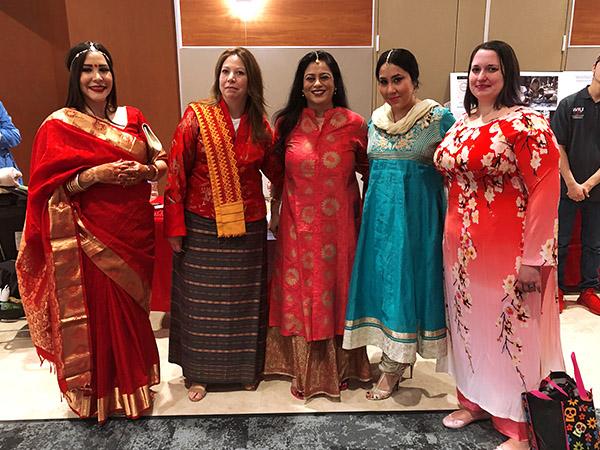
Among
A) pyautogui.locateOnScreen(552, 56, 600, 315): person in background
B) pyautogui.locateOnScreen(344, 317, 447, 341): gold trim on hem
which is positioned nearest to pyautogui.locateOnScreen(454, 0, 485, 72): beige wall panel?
pyautogui.locateOnScreen(552, 56, 600, 315): person in background

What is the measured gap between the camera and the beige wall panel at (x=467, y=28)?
4.45 meters

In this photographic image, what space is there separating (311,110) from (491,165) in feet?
2.54

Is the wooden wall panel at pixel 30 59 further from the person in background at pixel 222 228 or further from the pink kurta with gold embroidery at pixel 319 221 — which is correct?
the pink kurta with gold embroidery at pixel 319 221

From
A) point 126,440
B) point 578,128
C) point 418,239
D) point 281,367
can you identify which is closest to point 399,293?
point 418,239

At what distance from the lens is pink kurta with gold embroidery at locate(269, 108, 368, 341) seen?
1.95 metres

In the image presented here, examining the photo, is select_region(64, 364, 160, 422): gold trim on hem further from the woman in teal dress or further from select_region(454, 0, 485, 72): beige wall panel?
select_region(454, 0, 485, 72): beige wall panel

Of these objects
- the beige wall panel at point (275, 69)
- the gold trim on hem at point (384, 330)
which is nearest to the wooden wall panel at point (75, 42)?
the beige wall panel at point (275, 69)

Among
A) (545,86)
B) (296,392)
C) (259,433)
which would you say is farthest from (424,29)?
(259,433)

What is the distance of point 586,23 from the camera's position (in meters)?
4.51

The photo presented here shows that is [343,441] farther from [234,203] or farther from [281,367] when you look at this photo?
[234,203]

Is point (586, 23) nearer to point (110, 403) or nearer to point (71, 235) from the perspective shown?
point (71, 235)

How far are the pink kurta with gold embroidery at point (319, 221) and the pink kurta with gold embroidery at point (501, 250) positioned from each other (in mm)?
399

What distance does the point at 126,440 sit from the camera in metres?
1.87

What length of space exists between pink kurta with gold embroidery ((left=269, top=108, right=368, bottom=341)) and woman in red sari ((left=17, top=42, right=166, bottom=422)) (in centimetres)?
57
